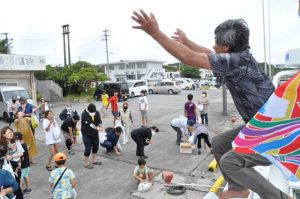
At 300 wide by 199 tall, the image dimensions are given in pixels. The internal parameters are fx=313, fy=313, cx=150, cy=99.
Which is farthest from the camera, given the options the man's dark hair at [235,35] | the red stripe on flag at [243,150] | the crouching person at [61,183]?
the crouching person at [61,183]

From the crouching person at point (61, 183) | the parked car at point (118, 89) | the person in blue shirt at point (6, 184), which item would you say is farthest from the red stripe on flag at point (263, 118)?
the parked car at point (118, 89)

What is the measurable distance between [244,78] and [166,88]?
107ft

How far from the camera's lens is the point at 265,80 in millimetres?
2025

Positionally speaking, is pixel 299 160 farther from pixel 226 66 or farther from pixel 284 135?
pixel 226 66

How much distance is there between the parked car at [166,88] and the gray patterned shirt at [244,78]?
31.8 metres

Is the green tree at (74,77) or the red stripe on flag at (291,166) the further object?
the green tree at (74,77)

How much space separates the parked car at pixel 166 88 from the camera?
33.8m

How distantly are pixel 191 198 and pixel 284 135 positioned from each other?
4.97 m

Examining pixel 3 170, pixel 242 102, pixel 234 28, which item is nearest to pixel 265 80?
pixel 242 102

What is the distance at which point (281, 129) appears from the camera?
162 cm

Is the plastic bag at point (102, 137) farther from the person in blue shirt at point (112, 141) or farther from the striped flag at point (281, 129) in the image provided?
the striped flag at point (281, 129)

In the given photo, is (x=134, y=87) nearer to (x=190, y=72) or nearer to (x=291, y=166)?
(x=291, y=166)

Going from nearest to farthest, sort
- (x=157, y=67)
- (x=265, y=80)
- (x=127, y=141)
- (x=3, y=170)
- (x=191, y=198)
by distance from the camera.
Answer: (x=265, y=80), (x=3, y=170), (x=191, y=198), (x=127, y=141), (x=157, y=67)

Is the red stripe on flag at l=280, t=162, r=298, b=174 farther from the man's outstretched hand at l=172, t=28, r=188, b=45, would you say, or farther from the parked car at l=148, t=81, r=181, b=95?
the parked car at l=148, t=81, r=181, b=95
